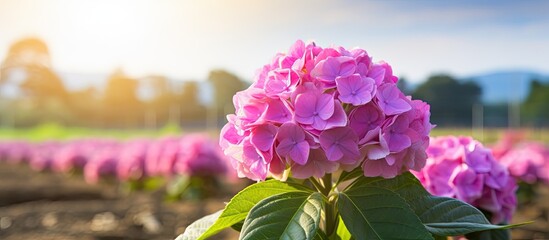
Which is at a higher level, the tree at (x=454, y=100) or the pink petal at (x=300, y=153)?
the pink petal at (x=300, y=153)

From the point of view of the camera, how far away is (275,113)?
3.80 feet

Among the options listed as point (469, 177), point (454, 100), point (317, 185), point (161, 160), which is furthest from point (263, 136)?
point (454, 100)

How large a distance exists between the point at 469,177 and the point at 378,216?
73cm

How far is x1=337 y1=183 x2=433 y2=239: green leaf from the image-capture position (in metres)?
1.10

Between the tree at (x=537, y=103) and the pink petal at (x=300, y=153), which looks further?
the tree at (x=537, y=103)

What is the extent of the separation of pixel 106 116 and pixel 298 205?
31.7 metres

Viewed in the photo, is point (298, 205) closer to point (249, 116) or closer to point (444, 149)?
point (249, 116)

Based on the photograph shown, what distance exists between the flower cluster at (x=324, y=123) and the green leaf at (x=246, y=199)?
3cm

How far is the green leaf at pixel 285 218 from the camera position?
1.08m

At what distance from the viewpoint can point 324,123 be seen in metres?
1.13

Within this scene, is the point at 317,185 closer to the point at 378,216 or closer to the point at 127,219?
the point at 378,216

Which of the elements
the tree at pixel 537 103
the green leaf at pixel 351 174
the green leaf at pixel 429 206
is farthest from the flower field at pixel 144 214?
the tree at pixel 537 103

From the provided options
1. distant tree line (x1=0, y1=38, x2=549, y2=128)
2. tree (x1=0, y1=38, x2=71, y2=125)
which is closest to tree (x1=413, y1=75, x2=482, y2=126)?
distant tree line (x1=0, y1=38, x2=549, y2=128)

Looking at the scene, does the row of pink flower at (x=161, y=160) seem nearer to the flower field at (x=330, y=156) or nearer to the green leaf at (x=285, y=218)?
the flower field at (x=330, y=156)
